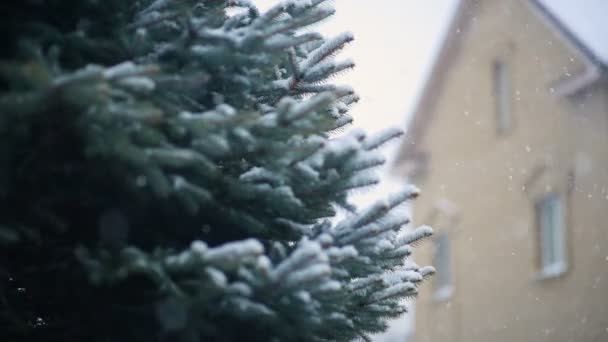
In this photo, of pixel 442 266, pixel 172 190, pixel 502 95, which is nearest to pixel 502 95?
pixel 502 95

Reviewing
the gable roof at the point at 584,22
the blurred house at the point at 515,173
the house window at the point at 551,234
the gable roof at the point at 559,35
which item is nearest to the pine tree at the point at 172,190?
the blurred house at the point at 515,173

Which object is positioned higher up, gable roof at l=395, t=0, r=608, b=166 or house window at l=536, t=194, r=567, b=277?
gable roof at l=395, t=0, r=608, b=166

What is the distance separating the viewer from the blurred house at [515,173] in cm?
1229

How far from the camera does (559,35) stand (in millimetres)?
13461

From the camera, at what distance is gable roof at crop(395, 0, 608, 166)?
12711 mm

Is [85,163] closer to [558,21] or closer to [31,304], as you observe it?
[31,304]

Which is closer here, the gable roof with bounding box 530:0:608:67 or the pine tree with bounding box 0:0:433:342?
the pine tree with bounding box 0:0:433:342

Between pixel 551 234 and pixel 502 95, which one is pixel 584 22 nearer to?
pixel 502 95

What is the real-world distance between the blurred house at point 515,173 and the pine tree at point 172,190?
10.1m

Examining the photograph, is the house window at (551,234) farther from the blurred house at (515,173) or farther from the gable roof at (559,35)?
the gable roof at (559,35)

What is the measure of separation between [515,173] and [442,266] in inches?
113

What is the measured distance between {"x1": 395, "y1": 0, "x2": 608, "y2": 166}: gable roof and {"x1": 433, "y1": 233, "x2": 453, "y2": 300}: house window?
216 cm

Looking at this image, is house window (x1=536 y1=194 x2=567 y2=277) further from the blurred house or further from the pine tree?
the pine tree

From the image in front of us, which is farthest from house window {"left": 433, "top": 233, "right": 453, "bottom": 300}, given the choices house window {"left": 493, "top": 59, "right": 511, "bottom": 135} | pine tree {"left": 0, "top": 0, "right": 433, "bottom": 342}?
pine tree {"left": 0, "top": 0, "right": 433, "bottom": 342}
